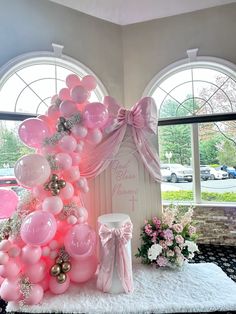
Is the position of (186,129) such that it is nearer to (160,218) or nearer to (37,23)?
(160,218)

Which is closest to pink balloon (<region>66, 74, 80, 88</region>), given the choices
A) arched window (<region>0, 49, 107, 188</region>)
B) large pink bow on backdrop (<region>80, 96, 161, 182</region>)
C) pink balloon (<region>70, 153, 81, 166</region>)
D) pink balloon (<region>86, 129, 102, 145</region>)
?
large pink bow on backdrop (<region>80, 96, 161, 182</region>)

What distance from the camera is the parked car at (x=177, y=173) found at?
3583 millimetres

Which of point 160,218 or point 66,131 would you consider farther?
point 160,218

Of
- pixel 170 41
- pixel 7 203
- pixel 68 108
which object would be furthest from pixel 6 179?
pixel 170 41

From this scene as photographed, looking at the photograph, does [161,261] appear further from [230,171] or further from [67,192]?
[230,171]

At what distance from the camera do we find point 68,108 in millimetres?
2262

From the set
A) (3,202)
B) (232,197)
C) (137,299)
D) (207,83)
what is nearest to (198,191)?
(232,197)

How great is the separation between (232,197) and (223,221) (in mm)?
403

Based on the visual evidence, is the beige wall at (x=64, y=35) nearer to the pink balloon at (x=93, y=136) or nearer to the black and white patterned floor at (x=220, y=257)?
the pink balloon at (x=93, y=136)

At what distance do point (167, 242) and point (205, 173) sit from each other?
5.01 feet

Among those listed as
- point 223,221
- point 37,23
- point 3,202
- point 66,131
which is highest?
point 37,23

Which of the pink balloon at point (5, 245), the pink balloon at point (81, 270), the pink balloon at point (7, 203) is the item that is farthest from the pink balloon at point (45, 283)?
→ the pink balloon at point (7, 203)

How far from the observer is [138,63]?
369 centimetres

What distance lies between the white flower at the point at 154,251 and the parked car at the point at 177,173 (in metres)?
1.47
